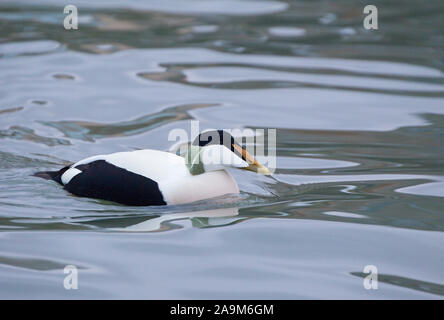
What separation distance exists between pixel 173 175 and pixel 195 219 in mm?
325

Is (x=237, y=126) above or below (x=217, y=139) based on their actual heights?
below

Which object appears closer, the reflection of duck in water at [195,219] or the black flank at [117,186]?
the reflection of duck in water at [195,219]

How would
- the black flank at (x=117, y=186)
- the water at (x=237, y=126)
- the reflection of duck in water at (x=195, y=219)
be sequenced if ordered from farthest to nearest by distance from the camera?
the black flank at (x=117, y=186), the reflection of duck in water at (x=195, y=219), the water at (x=237, y=126)

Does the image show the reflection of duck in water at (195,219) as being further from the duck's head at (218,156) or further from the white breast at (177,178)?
the duck's head at (218,156)

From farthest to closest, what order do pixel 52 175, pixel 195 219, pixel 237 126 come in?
pixel 237 126 → pixel 52 175 → pixel 195 219

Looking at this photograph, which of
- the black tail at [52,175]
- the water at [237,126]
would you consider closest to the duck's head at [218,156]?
the water at [237,126]

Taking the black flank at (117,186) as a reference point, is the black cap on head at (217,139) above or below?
above

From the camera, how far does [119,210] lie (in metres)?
5.28

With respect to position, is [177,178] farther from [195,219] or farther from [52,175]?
[52,175]

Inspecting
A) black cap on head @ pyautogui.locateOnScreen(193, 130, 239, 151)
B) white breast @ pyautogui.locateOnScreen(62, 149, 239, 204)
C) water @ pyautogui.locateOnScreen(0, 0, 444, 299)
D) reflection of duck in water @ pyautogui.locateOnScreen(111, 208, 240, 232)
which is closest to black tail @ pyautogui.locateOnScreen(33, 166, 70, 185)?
water @ pyautogui.locateOnScreen(0, 0, 444, 299)

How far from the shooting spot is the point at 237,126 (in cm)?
777

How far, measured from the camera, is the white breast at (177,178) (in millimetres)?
5289

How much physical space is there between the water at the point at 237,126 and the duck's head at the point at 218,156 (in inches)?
10.4

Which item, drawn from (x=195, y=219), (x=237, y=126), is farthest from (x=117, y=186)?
(x=237, y=126)
